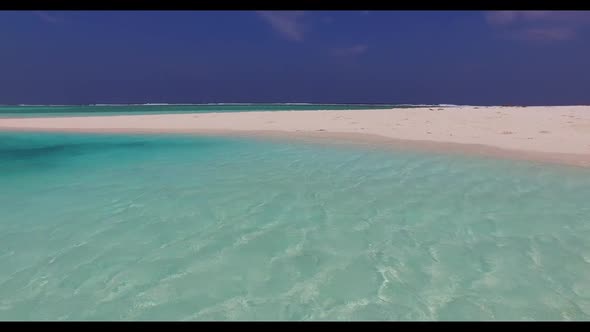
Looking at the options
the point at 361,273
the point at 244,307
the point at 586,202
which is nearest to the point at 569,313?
the point at 361,273

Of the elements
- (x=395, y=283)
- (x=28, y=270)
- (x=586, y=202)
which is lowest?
(x=586, y=202)

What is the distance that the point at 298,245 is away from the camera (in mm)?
5164

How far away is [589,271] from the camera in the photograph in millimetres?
4316

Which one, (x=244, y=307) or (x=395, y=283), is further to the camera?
(x=395, y=283)

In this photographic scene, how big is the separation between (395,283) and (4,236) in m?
5.30

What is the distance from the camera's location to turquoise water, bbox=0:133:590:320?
3.68 m

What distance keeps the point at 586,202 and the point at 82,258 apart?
321 inches

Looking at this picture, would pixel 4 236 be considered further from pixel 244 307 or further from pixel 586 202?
pixel 586 202

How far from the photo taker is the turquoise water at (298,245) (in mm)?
3678

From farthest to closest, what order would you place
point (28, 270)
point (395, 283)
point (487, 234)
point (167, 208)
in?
point (167, 208) → point (487, 234) → point (28, 270) → point (395, 283)

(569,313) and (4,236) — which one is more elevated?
(4,236)

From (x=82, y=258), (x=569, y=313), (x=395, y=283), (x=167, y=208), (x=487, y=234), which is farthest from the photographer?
(x=167, y=208)

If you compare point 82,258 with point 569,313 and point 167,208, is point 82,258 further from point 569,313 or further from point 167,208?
point 569,313

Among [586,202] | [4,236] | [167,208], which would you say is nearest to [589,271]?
[586,202]
